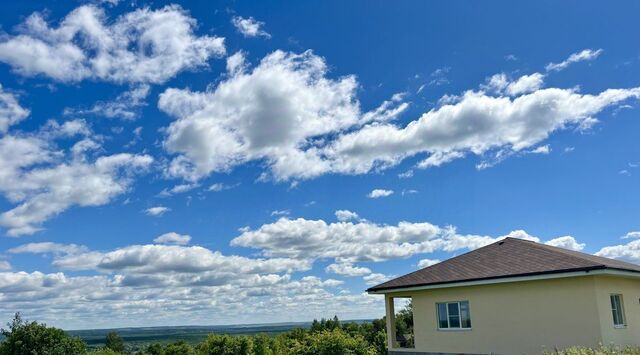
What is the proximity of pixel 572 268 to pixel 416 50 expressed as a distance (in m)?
9.36

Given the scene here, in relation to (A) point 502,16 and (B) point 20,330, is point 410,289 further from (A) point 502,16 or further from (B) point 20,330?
(B) point 20,330

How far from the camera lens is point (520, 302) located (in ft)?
55.7

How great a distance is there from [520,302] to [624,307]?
10.4ft

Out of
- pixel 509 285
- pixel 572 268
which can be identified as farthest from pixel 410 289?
pixel 572 268

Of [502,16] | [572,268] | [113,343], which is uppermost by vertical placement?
[502,16]

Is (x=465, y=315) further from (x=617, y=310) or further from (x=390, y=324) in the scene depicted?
(x=617, y=310)

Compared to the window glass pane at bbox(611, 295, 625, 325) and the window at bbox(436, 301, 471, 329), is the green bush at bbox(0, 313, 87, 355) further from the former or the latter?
the window glass pane at bbox(611, 295, 625, 325)

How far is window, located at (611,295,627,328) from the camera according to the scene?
54.0 feet

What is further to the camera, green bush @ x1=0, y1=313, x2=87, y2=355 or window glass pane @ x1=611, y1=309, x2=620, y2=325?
green bush @ x1=0, y1=313, x2=87, y2=355

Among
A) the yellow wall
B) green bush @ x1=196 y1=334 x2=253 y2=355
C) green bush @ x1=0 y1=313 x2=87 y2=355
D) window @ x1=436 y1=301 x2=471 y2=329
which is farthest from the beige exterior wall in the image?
green bush @ x1=196 y1=334 x2=253 y2=355

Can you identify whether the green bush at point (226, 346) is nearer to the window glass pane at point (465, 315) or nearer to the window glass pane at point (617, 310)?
the window glass pane at point (465, 315)

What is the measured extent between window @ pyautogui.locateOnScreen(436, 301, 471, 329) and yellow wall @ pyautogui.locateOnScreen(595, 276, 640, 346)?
4.25 meters

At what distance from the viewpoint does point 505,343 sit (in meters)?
17.2

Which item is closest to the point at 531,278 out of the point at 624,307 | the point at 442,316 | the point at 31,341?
the point at 624,307
